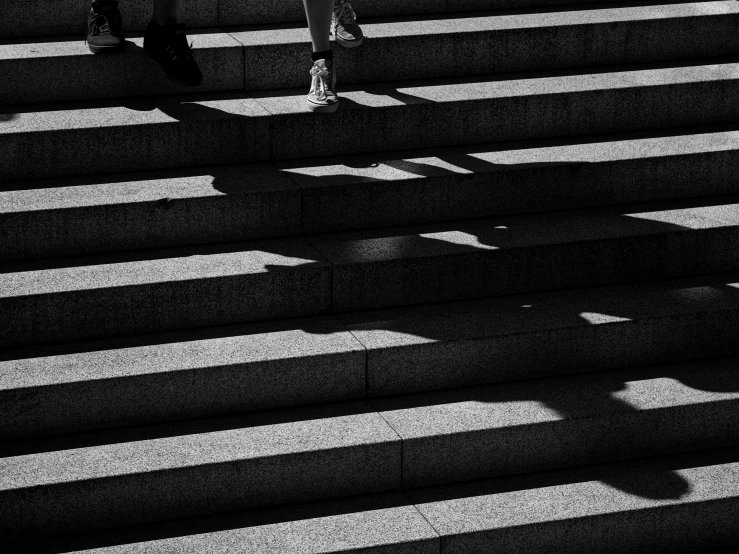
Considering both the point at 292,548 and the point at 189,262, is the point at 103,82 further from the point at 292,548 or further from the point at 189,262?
the point at 292,548

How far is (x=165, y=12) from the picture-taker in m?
5.83

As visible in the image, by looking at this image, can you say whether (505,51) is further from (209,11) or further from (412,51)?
(209,11)

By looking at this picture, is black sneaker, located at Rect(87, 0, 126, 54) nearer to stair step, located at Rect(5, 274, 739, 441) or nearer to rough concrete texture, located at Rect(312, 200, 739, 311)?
rough concrete texture, located at Rect(312, 200, 739, 311)

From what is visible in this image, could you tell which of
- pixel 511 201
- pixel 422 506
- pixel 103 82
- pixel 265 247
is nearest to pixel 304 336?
pixel 265 247

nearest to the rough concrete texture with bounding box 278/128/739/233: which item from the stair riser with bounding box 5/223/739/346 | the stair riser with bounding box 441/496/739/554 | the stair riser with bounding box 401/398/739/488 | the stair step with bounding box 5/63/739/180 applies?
the stair step with bounding box 5/63/739/180

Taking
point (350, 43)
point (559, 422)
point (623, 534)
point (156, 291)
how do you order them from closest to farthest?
point (623, 534)
point (559, 422)
point (156, 291)
point (350, 43)

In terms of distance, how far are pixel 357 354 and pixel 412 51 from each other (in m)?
2.28

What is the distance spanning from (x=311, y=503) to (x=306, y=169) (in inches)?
74.5

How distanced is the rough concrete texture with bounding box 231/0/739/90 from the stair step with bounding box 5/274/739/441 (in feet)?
5.59

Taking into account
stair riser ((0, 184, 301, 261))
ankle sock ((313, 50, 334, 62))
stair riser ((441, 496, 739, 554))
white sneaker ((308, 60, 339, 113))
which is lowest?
stair riser ((441, 496, 739, 554))

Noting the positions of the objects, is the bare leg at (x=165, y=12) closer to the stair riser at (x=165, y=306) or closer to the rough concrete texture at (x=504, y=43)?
the rough concrete texture at (x=504, y=43)

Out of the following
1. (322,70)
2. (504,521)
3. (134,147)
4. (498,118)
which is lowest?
(504,521)

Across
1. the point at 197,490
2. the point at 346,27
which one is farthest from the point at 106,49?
the point at 197,490

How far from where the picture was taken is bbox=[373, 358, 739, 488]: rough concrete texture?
191 inches
